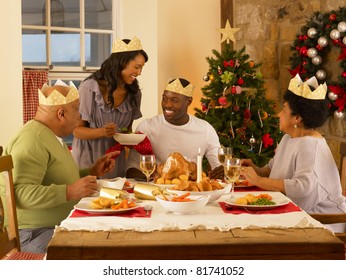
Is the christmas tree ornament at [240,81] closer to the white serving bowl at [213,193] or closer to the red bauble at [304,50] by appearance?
the red bauble at [304,50]

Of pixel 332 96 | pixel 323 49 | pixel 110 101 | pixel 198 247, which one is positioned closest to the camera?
pixel 198 247

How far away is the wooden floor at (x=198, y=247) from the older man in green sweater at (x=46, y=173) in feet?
2.17

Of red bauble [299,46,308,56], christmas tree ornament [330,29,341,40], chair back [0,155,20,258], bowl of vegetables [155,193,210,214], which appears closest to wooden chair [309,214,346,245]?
bowl of vegetables [155,193,210,214]

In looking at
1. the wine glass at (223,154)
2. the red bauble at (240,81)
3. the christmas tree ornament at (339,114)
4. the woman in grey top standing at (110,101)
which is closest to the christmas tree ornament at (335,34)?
the christmas tree ornament at (339,114)

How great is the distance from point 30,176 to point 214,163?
51.6 inches

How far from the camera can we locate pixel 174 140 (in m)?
3.66

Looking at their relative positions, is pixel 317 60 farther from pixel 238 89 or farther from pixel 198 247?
pixel 198 247

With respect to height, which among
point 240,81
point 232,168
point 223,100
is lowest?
point 232,168

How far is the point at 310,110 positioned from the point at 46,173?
48.6 inches

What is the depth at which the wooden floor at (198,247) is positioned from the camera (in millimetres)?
1884

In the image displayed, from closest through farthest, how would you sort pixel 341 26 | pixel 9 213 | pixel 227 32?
pixel 9 213
pixel 341 26
pixel 227 32

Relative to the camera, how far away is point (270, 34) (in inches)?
263

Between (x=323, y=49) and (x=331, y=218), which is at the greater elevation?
(x=323, y=49)

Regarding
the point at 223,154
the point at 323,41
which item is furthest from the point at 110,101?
the point at 323,41
